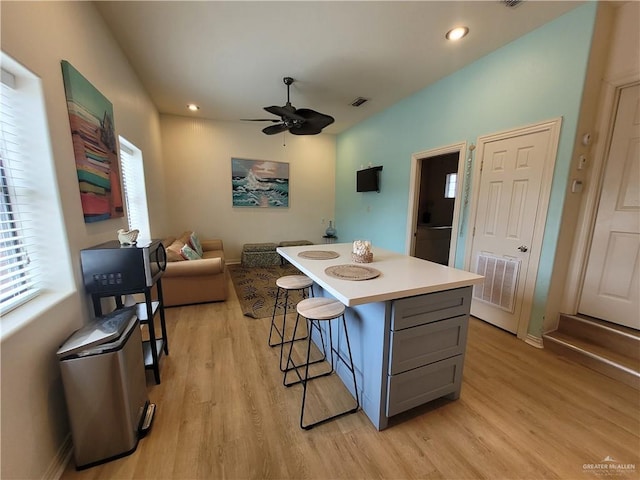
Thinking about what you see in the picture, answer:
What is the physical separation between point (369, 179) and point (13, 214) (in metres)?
4.14

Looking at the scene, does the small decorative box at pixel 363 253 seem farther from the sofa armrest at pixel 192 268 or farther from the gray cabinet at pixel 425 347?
the sofa armrest at pixel 192 268

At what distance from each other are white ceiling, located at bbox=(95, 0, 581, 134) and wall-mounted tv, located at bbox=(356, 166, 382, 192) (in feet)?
3.82

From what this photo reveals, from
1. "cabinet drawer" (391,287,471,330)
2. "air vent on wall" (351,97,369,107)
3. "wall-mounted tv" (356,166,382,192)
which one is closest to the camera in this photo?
"cabinet drawer" (391,287,471,330)

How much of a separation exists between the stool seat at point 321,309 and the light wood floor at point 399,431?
661 millimetres

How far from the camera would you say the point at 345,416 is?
5.22 feet

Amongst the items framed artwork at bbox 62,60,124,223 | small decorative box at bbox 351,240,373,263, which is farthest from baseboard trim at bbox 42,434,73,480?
small decorative box at bbox 351,240,373,263

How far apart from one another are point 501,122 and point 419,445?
9.62 feet

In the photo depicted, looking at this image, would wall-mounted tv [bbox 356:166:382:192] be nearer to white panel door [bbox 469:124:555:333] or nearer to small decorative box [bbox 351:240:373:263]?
white panel door [bbox 469:124:555:333]

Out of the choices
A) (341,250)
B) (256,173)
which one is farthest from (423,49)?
(256,173)

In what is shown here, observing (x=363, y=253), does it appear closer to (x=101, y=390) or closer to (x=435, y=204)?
(x=101, y=390)

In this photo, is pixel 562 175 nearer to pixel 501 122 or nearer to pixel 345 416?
pixel 501 122

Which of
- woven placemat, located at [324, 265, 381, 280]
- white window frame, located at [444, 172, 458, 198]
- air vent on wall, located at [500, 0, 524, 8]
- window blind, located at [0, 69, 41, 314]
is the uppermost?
air vent on wall, located at [500, 0, 524, 8]

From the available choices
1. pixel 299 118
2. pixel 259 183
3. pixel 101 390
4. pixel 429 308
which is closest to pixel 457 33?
pixel 299 118

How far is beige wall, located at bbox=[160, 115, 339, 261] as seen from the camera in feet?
15.8
